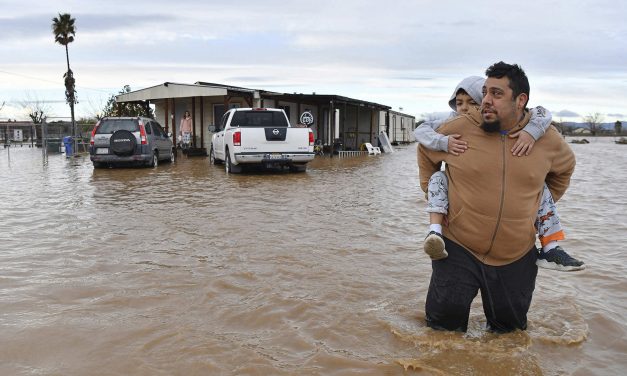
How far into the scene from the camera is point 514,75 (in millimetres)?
3014

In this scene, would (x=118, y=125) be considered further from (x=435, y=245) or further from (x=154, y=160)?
(x=435, y=245)

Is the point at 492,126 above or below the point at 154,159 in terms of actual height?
above

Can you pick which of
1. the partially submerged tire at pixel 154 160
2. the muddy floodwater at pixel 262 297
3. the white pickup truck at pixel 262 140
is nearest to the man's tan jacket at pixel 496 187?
the muddy floodwater at pixel 262 297

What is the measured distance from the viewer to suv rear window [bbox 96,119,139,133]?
52.3 ft

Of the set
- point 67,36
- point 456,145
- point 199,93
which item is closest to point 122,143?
point 199,93

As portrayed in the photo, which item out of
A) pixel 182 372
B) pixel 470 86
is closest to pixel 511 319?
pixel 470 86

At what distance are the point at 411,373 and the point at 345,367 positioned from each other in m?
0.39

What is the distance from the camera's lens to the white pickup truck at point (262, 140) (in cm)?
1387

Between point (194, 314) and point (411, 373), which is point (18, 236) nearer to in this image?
point (194, 314)

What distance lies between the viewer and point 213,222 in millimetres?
7480

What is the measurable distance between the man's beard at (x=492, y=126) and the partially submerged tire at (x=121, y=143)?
13.8 meters

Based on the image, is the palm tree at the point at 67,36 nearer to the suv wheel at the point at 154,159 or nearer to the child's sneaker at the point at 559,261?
the suv wheel at the point at 154,159

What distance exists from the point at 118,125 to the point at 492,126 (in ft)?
48.8

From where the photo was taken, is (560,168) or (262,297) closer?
(560,168)
